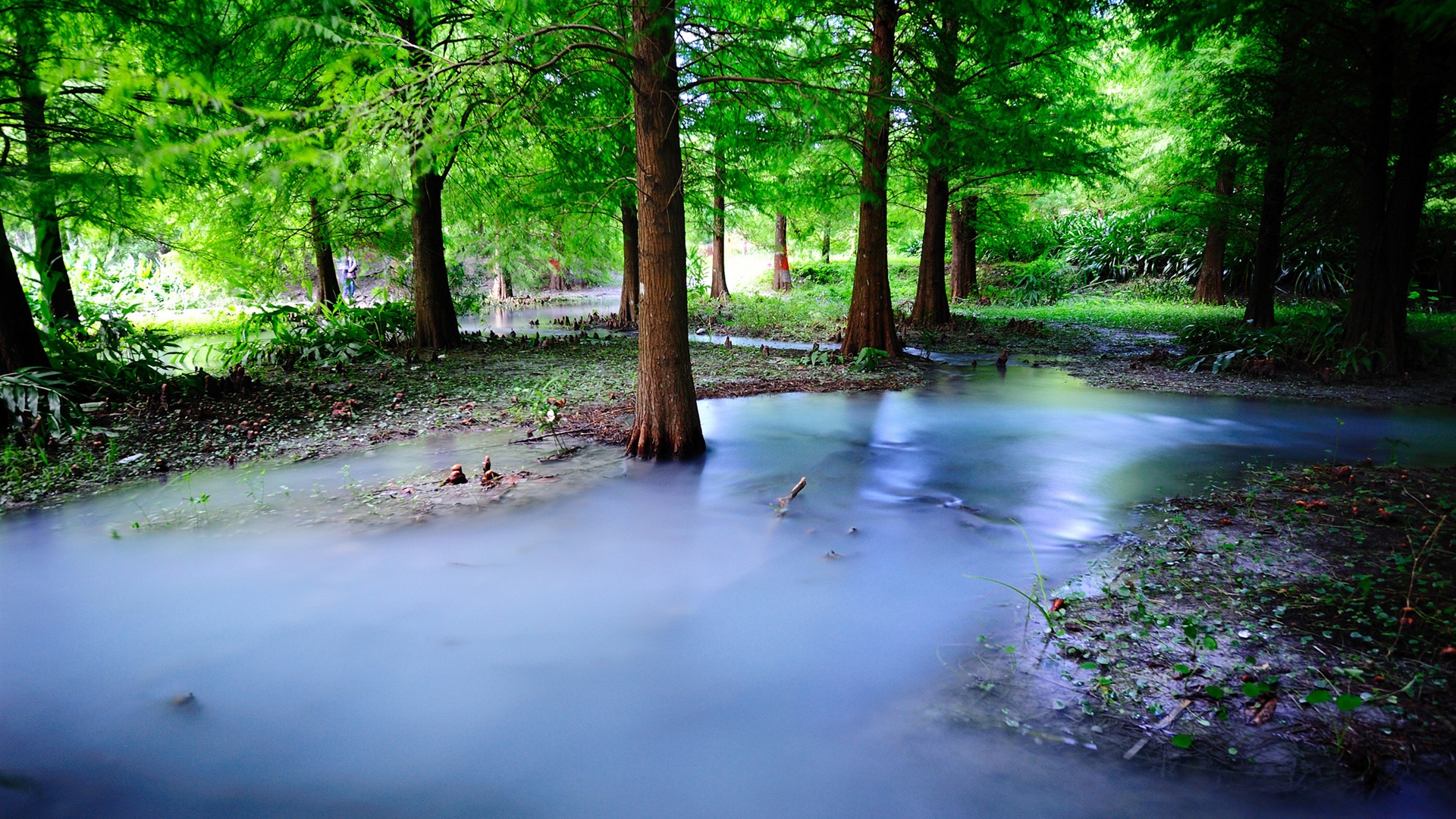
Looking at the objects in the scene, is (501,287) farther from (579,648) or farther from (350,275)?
(579,648)

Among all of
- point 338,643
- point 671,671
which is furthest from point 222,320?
point 671,671

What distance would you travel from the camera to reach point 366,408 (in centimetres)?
1043

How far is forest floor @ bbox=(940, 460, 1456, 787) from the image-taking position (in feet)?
11.2

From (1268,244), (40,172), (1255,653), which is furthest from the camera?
(1268,244)

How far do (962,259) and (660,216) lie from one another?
73.8 feet

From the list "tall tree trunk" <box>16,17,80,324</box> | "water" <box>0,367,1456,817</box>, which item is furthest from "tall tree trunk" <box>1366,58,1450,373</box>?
"tall tree trunk" <box>16,17,80,324</box>

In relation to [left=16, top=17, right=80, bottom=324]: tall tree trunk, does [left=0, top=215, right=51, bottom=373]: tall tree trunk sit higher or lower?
lower

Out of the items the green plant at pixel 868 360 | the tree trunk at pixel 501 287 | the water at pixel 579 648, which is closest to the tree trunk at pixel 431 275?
the water at pixel 579 648

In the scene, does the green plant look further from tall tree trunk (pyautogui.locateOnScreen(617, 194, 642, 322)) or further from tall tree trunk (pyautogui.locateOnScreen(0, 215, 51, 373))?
tall tree trunk (pyautogui.locateOnScreen(0, 215, 51, 373))

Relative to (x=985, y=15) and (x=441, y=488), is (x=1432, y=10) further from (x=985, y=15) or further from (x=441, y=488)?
(x=441, y=488)

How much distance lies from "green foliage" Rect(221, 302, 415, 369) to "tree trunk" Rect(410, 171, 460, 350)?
0.90m

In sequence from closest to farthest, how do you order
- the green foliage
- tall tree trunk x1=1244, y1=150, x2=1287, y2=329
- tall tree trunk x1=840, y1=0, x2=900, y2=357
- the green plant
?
tall tree trunk x1=840, y1=0, x2=900, y2=357
the green foliage
the green plant
tall tree trunk x1=1244, y1=150, x2=1287, y2=329

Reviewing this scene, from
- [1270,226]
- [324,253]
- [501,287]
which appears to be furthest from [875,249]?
[501,287]

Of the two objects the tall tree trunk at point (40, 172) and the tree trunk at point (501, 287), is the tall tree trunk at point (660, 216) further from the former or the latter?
the tree trunk at point (501, 287)
